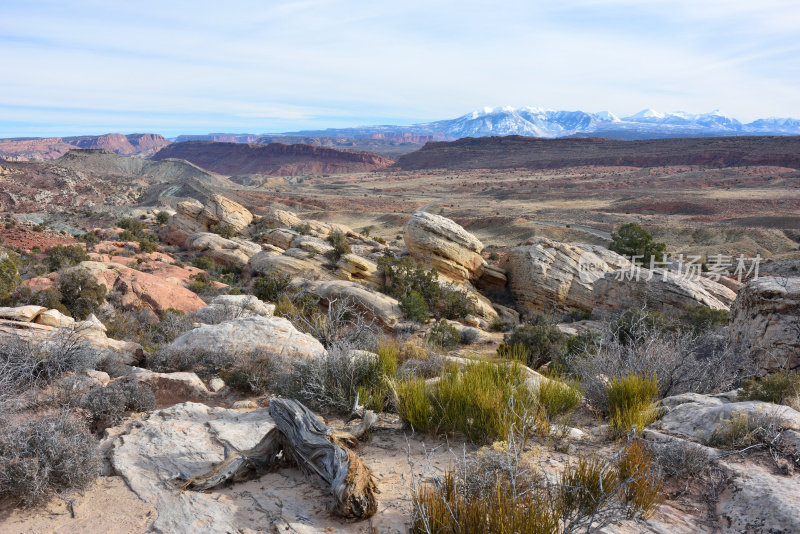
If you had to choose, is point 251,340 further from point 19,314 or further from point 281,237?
point 281,237

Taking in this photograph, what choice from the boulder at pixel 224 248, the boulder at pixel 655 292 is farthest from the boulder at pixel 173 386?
the boulder at pixel 224 248

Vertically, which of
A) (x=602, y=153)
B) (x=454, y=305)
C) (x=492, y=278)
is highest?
(x=602, y=153)

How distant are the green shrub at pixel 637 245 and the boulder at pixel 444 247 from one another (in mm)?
8821

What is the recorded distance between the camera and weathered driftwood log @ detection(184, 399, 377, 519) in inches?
122

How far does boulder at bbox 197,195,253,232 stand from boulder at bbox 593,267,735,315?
20990 millimetres

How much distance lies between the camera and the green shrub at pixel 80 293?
10.9m

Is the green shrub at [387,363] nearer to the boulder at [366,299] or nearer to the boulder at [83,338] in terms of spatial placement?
the boulder at [83,338]

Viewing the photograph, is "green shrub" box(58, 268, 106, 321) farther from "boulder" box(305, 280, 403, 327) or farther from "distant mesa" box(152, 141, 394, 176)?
"distant mesa" box(152, 141, 394, 176)

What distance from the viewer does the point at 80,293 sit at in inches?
436

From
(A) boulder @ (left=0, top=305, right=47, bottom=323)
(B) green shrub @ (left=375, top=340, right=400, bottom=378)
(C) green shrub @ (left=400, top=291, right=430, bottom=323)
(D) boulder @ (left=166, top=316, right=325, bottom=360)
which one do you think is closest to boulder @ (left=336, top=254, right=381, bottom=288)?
(C) green shrub @ (left=400, top=291, right=430, bottom=323)

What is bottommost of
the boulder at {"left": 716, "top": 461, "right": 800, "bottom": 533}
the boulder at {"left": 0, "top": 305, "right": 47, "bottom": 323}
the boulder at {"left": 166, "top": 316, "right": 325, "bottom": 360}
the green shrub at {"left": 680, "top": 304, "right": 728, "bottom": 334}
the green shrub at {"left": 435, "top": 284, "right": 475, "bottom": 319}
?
the green shrub at {"left": 435, "top": 284, "right": 475, "bottom": 319}

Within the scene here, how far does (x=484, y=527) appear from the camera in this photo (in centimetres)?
245

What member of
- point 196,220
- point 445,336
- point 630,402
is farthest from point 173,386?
point 196,220

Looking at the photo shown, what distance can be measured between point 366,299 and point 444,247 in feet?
22.1
